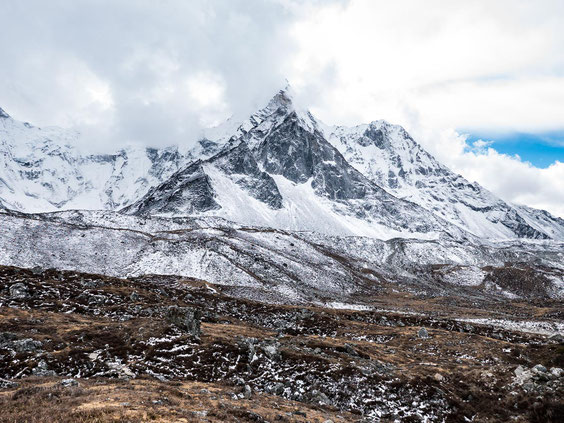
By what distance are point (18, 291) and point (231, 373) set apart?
32.2 m

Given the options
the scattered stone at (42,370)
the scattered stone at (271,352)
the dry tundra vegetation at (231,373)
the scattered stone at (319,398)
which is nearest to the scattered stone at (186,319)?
the dry tundra vegetation at (231,373)

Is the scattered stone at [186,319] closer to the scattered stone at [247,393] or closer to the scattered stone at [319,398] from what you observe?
the scattered stone at [247,393]

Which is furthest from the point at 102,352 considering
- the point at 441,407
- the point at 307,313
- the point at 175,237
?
the point at 175,237

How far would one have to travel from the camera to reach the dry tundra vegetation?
1803cm

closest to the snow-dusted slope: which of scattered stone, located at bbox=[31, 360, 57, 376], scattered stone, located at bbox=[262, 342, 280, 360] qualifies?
scattered stone, located at bbox=[262, 342, 280, 360]

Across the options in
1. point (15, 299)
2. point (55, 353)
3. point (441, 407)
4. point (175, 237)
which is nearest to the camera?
point (441, 407)

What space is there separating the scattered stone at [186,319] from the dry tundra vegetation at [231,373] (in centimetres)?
12

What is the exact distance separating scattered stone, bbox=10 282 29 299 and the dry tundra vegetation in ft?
0.43

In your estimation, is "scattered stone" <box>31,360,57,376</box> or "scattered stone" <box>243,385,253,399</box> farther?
"scattered stone" <box>31,360,57,376</box>

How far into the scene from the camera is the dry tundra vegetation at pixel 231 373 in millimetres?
18031

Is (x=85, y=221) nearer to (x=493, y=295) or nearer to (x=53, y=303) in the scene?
(x=53, y=303)

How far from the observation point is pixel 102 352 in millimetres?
27953

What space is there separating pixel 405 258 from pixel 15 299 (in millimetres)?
190136

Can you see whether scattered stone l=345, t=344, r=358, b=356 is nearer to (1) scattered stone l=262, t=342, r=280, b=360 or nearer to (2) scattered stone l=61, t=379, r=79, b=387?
(1) scattered stone l=262, t=342, r=280, b=360
